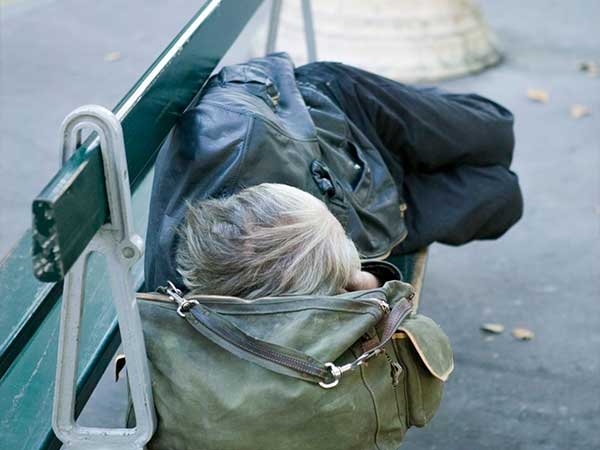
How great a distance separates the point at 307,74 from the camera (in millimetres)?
2824

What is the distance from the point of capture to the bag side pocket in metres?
1.93

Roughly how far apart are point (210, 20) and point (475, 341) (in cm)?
150

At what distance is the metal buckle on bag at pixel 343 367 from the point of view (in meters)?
1.78

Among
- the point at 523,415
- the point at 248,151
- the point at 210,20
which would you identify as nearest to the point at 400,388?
the point at 248,151

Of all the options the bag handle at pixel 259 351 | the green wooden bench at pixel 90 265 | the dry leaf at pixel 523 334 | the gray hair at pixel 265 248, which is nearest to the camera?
the green wooden bench at pixel 90 265

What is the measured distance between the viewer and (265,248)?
6.24 feet

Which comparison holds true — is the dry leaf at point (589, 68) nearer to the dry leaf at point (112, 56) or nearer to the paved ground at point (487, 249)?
the paved ground at point (487, 249)

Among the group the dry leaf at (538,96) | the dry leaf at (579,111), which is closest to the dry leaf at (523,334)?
the dry leaf at (579,111)

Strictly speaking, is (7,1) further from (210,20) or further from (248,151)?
(248,151)

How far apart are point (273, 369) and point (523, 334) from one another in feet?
6.12

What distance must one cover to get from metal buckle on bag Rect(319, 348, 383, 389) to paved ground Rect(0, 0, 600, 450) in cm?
115

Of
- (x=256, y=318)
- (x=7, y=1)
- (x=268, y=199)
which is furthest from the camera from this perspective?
(x=7, y=1)

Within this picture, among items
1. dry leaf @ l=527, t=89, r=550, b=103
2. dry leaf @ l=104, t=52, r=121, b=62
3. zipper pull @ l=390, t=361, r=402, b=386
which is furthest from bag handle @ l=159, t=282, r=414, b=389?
dry leaf @ l=527, t=89, r=550, b=103

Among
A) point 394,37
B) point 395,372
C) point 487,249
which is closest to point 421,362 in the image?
point 395,372
